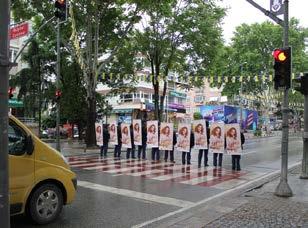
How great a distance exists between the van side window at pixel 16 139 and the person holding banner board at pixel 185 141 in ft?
38.7

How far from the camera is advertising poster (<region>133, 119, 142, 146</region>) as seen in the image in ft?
66.9

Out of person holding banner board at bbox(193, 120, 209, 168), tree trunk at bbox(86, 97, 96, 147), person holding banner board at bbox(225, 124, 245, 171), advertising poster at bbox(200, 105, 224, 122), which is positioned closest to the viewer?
person holding banner board at bbox(225, 124, 245, 171)

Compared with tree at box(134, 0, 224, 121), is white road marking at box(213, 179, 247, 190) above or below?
below

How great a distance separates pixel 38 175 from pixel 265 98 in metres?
51.6

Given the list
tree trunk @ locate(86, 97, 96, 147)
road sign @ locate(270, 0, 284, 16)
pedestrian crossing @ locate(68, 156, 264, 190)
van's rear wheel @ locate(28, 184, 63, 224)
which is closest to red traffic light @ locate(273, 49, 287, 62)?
road sign @ locate(270, 0, 284, 16)

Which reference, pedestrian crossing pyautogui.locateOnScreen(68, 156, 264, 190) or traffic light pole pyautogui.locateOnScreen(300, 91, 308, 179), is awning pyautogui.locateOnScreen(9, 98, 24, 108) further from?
traffic light pole pyautogui.locateOnScreen(300, 91, 308, 179)

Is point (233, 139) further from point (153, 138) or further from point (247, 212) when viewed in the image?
point (247, 212)

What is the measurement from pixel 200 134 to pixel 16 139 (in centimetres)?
1188

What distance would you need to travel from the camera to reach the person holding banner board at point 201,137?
17.8 metres

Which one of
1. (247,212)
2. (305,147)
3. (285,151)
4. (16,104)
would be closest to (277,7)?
(285,151)

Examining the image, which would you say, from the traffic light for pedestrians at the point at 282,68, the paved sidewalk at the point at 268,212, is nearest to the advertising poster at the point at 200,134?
the paved sidewalk at the point at 268,212

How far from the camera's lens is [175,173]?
49.1ft

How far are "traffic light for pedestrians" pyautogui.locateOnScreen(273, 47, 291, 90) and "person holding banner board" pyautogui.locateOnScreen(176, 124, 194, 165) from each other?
8059 mm

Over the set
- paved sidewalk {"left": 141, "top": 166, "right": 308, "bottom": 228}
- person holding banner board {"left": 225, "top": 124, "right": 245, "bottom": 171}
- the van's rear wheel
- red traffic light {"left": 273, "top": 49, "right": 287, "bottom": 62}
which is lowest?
paved sidewalk {"left": 141, "top": 166, "right": 308, "bottom": 228}
